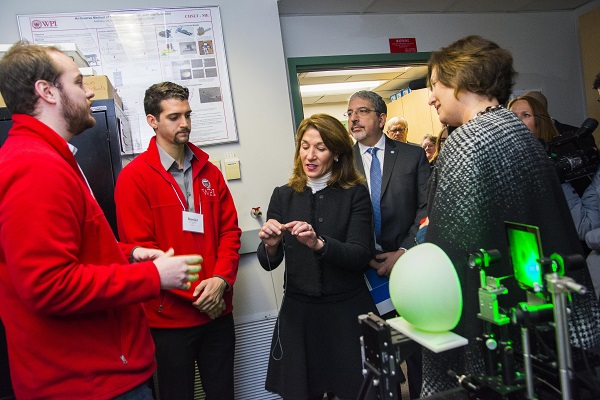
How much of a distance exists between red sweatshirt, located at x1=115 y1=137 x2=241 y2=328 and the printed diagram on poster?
609mm

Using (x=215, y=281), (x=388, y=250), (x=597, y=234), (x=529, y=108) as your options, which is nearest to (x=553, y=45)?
(x=529, y=108)

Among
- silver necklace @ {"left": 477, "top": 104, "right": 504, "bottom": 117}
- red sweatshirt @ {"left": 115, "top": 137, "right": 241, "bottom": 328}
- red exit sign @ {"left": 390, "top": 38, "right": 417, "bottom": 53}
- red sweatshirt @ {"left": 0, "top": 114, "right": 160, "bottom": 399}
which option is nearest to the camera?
red sweatshirt @ {"left": 0, "top": 114, "right": 160, "bottom": 399}

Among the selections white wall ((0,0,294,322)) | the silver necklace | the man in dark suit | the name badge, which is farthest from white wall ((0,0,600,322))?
the silver necklace

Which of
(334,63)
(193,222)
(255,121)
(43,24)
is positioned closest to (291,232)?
(193,222)

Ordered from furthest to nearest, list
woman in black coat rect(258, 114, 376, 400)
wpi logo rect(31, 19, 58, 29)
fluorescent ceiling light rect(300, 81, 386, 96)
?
fluorescent ceiling light rect(300, 81, 386, 96), wpi logo rect(31, 19, 58, 29), woman in black coat rect(258, 114, 376, 400)

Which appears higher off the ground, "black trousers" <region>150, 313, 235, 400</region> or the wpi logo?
the wpi logo

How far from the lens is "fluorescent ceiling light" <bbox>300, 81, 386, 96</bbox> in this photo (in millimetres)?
5812

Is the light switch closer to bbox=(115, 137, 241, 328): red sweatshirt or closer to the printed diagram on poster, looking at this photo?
the printed diagram on poster

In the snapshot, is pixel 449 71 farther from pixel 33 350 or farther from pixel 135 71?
pixel 135 71

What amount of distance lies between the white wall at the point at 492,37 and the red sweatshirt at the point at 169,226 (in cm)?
140

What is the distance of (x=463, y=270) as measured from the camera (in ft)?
3.81

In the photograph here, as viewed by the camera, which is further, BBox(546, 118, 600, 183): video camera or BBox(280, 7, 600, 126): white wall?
BBox(280, 7, 600, 126): white wall

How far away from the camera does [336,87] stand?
235 inches

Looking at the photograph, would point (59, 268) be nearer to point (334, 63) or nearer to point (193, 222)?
point (193, 222)
